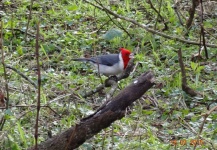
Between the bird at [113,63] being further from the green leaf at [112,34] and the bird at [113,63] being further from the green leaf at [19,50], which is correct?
the green leaf at [19,50]

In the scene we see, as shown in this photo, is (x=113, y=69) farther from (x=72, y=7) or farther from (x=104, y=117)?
(x=104, y=117)

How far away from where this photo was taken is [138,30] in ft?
25.3

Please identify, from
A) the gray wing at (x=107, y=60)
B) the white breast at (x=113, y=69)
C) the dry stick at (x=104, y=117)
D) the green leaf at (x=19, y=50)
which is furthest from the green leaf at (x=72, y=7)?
the dry stick at (x=104, y=117)

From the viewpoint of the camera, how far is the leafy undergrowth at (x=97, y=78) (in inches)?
193

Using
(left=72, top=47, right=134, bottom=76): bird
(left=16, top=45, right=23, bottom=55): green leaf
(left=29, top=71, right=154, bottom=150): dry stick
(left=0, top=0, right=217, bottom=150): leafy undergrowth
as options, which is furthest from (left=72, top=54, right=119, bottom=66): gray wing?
(left=29, top=71, right=154, bottom=150): dry stick

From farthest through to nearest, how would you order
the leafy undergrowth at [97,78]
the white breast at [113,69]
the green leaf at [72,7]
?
the green leaf at [72,7]
the white breast at [113,69]
the leafy undergrowth at [97,78]

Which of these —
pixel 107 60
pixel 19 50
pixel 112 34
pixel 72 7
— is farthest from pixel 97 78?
pixel 72 7

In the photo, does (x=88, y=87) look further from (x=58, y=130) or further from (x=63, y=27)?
(x=63, y=27)

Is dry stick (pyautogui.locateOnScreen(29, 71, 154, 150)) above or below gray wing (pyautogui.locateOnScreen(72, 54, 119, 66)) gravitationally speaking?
above

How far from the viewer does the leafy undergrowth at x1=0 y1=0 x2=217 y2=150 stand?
4.91 m

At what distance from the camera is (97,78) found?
658 cm

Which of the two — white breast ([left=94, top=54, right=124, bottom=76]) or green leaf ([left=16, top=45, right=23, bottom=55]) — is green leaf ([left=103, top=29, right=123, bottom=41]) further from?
green leaf ([left=16, top=45, right=23, bottom=55])

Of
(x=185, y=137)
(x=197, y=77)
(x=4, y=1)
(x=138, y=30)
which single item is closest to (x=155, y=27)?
(x=138, y=30)

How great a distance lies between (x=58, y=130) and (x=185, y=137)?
3.81ft
